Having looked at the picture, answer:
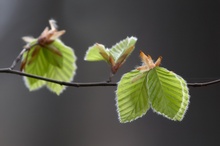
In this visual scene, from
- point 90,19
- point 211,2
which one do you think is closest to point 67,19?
point 90,19

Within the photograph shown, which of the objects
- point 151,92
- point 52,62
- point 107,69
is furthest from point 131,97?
point 107,69

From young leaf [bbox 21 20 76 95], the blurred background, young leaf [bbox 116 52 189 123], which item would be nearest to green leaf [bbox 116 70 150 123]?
young leaf [bbox 116 52 189 123]

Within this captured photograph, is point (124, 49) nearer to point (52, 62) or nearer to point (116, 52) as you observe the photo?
point (116, 52)

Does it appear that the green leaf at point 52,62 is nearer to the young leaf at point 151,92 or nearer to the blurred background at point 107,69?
the young leaf at point 151,92

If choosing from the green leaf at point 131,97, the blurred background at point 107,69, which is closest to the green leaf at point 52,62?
the green leaf at point 131,97

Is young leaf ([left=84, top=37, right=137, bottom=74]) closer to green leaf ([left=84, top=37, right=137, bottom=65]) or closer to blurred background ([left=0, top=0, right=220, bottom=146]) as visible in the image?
green leaf ([left=84, top=37, right=137, bottom=65])

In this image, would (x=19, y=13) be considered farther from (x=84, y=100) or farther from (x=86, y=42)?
(x=84, y=100)
